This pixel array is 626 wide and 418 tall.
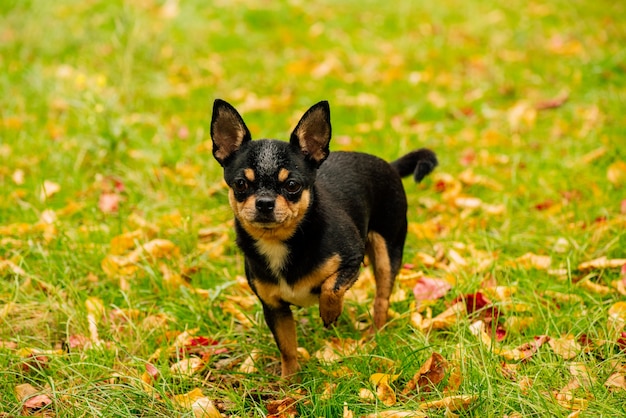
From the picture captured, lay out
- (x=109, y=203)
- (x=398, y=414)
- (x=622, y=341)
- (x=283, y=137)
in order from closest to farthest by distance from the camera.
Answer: (x=398, y=414)
(x=622, y=341)
(x=109, y=203)
(x=283, y=137)

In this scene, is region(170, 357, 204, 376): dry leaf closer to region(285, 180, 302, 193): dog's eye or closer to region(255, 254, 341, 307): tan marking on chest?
region(255, 254, 341, 307): tan marking on chest

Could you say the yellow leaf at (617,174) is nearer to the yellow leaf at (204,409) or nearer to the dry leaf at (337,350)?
the dry leaf at (337,350)

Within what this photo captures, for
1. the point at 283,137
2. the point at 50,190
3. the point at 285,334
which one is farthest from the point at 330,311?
the point at 283,137

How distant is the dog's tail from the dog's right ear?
1.14 meters

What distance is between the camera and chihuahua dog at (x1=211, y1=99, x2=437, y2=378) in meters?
3.13

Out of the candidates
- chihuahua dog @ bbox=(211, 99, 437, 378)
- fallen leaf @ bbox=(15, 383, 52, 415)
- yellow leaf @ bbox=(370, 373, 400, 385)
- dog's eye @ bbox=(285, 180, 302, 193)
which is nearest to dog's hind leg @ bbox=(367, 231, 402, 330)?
chihuahua dog @ bbox=(211, 99, 437, 378)

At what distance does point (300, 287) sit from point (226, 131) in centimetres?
81

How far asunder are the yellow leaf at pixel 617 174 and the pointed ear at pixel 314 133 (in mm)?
2598

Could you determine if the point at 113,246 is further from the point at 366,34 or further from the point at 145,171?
the point at 366,34

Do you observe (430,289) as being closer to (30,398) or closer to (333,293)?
(333,293)

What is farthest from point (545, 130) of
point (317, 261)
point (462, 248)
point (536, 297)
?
point (317, 261)

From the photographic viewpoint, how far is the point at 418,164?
4051 millimetres

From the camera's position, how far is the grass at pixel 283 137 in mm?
3275

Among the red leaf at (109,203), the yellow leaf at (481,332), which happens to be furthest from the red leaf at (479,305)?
the red leaf at (109,203)
